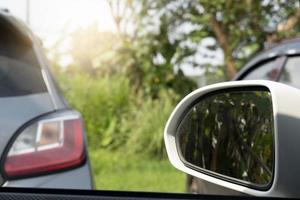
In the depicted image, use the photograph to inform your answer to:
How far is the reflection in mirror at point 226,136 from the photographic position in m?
1.48

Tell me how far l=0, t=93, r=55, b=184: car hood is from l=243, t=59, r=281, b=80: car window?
1.54m

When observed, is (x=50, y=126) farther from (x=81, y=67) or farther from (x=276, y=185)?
(x=81, y=67)

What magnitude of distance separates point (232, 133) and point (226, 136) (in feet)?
0.07

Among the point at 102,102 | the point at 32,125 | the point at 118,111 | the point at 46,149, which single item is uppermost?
the point at 32,125

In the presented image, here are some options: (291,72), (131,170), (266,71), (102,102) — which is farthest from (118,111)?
(291,72)

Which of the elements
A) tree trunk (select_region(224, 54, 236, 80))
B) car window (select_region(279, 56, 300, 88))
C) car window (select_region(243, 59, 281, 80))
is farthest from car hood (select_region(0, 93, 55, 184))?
tree trunk (select_region(224, 54, 236, 80))

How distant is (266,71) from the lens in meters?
3.12

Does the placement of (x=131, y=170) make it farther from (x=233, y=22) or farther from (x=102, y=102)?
(x=233, y=22)

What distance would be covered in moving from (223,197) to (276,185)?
0.14 meters

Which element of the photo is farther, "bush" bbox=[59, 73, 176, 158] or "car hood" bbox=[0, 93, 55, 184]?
"bush" bbox=[59, 73, 176, 158]

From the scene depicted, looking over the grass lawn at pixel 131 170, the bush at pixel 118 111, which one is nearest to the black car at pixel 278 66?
the grass lawn at pixel 131 170

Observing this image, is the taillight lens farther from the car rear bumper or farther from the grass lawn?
the grass lawn

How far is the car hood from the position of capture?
1.67 m

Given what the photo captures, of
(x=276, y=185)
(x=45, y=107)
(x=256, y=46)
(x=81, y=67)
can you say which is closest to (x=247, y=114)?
(x=276, y=185)
